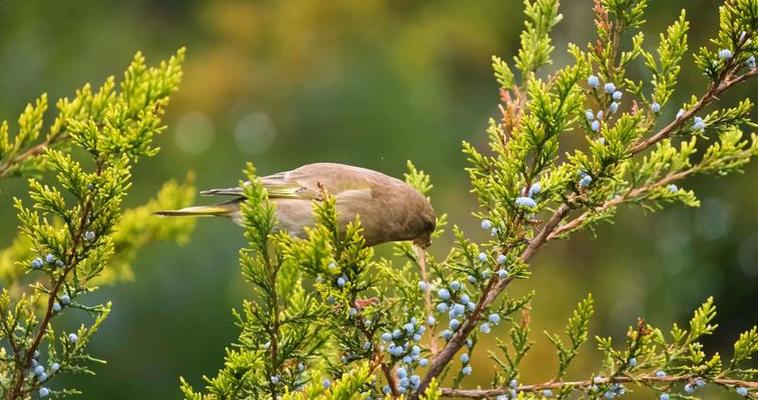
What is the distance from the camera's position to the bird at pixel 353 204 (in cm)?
296

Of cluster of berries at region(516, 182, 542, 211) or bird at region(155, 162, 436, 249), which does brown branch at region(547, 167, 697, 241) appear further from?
bird at region(155, 162, 436, 249)

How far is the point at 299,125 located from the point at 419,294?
727cm

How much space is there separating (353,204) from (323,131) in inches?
248

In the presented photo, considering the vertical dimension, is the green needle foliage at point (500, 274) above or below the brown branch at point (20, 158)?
below

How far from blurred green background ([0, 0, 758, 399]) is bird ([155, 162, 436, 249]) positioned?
10.7 ft

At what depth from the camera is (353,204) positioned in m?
3.13

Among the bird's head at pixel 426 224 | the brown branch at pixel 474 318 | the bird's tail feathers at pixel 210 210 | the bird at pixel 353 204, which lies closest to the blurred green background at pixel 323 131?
the bird's tail feathers at pixel 210 210

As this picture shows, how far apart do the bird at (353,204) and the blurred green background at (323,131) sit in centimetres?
325

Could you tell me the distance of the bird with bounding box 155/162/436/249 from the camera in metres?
2.96

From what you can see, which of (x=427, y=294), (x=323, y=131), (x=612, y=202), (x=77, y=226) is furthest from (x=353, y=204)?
(x=323, y=131)

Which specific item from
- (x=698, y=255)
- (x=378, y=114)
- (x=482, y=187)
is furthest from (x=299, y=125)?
(x=482, y=187)

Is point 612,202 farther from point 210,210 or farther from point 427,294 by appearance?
point 210,210

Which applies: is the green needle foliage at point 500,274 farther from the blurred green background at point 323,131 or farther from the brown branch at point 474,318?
the blurred green background at point 323,131

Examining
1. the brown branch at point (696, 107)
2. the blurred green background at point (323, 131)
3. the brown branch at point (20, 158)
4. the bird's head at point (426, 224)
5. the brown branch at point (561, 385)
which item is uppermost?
the blurred green background at point (323, 131)
